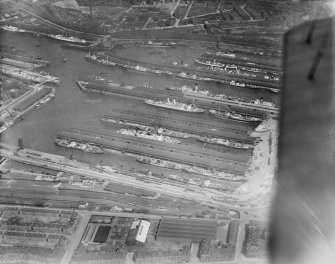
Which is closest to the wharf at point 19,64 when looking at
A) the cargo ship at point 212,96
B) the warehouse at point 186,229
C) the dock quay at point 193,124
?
the dock quay at point 193,124

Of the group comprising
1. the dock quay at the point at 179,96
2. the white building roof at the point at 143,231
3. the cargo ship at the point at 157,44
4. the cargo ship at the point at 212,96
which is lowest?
the white building roof at the point at 143,231

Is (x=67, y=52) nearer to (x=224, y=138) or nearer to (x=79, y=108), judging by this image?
(x=79, y=108)

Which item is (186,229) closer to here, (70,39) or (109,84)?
(109,84)

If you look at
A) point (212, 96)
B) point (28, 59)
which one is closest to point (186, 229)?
point (212, 96)

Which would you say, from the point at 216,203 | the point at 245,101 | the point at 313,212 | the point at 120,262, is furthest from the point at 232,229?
the point at 245,101

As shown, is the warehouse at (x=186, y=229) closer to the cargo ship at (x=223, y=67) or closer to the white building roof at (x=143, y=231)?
the white building roof at (x=143, y=231)

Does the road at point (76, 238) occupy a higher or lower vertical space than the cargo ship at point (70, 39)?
lower

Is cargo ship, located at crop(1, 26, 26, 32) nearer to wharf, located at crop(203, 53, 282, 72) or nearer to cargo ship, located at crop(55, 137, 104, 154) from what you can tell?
wharf, located at crop(203, 53, 282, 72)
